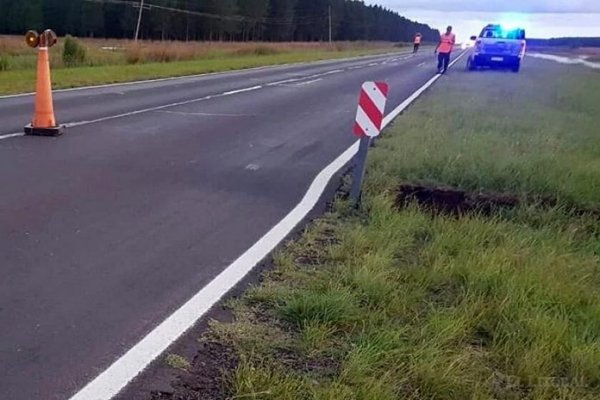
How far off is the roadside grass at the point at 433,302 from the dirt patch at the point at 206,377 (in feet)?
0.21

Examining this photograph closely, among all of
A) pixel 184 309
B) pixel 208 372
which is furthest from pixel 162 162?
pixel 208 372

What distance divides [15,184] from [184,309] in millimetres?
3437

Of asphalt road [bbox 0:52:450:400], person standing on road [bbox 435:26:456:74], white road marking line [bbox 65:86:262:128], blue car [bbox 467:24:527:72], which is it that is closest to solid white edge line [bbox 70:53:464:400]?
asphalt road [bbox 0:52:450:400]

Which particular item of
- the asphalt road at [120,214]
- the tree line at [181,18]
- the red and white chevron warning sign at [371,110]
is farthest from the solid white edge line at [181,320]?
the tree line at [181,18]

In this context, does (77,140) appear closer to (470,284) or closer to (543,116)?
(470,284)

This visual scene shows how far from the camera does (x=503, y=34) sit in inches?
1231

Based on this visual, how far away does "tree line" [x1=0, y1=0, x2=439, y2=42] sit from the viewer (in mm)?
73869

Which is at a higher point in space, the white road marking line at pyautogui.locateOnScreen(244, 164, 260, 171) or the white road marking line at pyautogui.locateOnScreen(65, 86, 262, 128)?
the white road marking line at pyautogui.locateOnScreen(65, 86, 262, 128)

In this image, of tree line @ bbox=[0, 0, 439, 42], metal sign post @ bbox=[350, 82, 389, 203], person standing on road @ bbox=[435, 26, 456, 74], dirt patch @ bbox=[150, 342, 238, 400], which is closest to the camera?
dirt patch @ bbox=[150, 342, 238, 400]

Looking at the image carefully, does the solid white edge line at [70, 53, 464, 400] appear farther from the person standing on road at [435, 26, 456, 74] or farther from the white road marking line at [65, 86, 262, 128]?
the person standing on road at [435, 26, 456, 74]

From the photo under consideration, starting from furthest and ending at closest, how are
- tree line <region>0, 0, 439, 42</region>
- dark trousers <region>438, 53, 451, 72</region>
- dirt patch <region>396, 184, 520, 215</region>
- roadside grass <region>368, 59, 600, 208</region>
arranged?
1. tree line <region>0, 0, 439, 42</region>
2. dark trousers <region>438, 53, 451, 72</region>
3. roadside grass <region>368, 59, 600, 208</region>
4. dirt patch <region>396, 184, 520, 215</region>

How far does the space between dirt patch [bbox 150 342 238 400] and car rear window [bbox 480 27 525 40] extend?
100 feet

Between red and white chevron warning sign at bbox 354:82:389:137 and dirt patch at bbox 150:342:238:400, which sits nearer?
dirt patch at bbox 150:342:238:400

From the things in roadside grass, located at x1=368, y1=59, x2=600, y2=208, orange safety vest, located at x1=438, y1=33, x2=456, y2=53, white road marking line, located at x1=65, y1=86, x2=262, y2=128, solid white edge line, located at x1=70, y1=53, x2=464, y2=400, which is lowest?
solid white edge line, located at x1=70, y1=53, x2=464, y2=400
